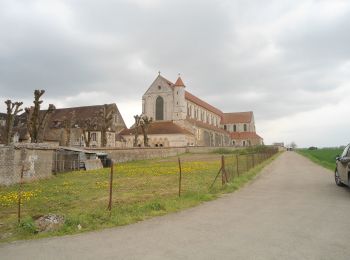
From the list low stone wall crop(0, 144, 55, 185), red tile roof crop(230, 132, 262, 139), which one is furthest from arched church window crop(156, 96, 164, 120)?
low stone wall crop(0, 144, 55, 185)

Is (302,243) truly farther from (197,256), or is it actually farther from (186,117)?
(186,117)

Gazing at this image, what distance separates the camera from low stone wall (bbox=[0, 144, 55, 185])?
68.2 ft

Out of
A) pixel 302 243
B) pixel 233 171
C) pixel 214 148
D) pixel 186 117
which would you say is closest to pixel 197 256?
pixel 302 243

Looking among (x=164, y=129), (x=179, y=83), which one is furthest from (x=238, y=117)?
(x=164, y=129)

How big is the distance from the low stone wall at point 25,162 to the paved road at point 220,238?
38.1ft

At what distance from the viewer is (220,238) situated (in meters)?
7.78

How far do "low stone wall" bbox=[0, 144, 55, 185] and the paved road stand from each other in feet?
38.1

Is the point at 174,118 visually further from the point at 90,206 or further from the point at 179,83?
the point at 90,206

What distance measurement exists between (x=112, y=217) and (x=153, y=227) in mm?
1509

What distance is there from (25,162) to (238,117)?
106208mm

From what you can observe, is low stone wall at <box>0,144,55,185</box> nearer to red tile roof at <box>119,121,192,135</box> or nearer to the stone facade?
the stone facade

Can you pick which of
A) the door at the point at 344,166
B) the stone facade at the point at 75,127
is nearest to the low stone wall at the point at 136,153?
the stone facade at the point at 75,127

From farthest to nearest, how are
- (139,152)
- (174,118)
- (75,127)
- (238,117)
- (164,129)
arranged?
(238,117)
(174,118)
(164,129)
(75,127)
(139,152)

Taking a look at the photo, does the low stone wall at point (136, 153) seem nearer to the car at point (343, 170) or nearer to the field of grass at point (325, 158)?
the field of grass at point (325, 158)
